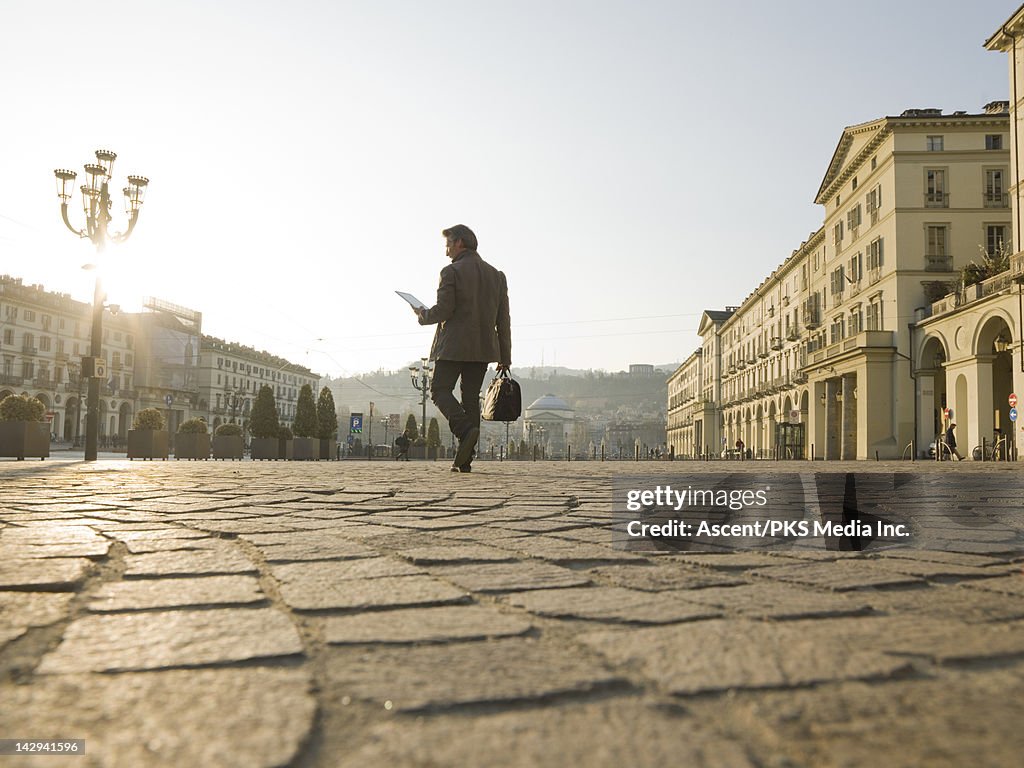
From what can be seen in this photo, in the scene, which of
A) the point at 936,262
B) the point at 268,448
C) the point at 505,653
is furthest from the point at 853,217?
the point at 505,653

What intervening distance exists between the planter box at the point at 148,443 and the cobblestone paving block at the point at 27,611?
20175 mm

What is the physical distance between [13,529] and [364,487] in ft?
10.4

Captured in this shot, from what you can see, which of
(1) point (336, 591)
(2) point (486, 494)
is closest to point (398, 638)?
(1) point (336, 591)

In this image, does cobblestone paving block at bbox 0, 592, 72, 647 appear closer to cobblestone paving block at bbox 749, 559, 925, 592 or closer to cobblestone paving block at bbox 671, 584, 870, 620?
cobblestone paving block at bbox 671, 584, 870, 620

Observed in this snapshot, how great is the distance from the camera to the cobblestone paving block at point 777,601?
198 cm

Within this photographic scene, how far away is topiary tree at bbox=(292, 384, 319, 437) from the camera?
38.3 m

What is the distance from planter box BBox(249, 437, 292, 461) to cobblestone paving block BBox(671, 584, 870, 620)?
28.4 meters

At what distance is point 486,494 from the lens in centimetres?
587

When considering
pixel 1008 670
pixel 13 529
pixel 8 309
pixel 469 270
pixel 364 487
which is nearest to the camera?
pixel 1008 670

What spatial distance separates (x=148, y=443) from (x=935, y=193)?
1328 inches

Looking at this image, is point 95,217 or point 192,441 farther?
point 192,441

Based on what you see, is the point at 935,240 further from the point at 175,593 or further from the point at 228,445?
the point at 175,593

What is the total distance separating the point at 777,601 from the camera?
2125 mm

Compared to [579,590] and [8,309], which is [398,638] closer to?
[579,590]
